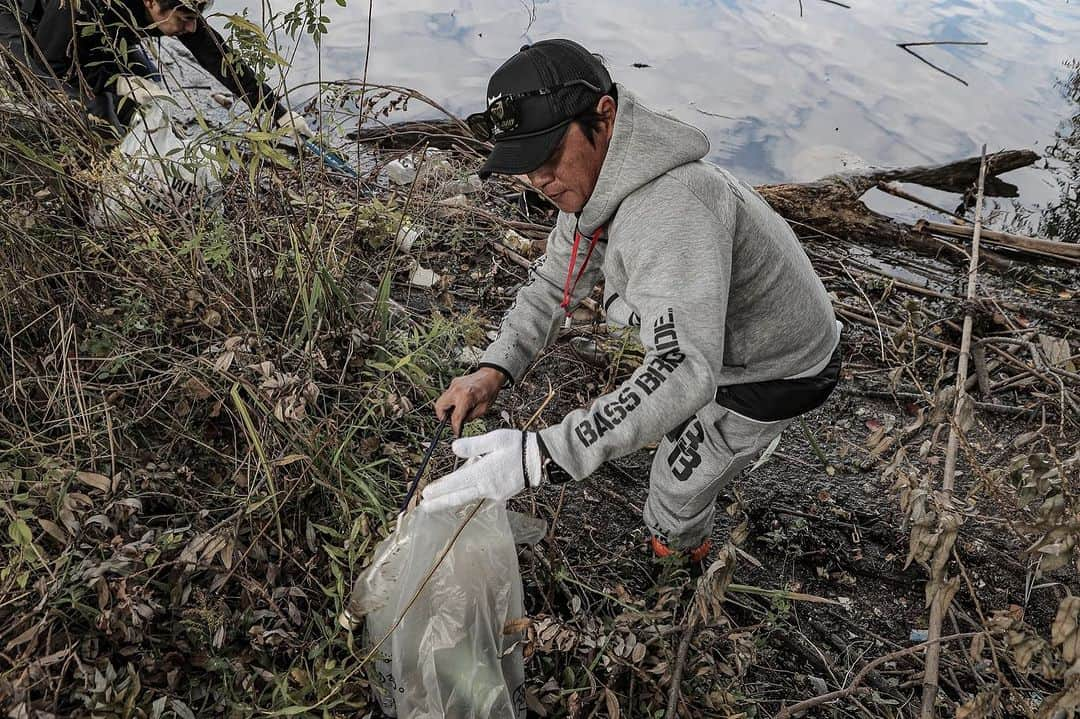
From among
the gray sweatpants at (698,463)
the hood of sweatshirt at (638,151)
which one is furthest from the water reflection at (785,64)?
the hood of sweatshirt at (638,151)

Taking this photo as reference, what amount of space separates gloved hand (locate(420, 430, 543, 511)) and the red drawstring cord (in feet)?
1.83

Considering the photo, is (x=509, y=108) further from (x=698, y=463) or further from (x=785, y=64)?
(x=785, y=64)

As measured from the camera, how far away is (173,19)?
9.95 feet

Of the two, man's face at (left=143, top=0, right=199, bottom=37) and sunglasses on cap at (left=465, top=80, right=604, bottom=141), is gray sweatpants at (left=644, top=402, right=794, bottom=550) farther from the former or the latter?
man's face at (left=143, top=0, right=199, bottom=37)

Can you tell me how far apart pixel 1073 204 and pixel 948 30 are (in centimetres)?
362

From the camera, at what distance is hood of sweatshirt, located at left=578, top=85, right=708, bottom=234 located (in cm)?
174

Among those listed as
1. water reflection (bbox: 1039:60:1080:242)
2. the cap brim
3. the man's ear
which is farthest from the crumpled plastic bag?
water reflection (bbox: 1039:60:1080:242)

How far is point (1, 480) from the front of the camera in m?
1.85

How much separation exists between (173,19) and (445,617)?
2605 millimetres

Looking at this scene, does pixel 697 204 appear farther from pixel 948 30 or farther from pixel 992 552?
pixel 948 30

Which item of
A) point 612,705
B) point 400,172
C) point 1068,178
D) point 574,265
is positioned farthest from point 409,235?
point 1068,178

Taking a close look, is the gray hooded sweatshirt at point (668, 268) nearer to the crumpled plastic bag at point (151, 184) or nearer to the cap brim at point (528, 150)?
the cap brim at point (528, 150)

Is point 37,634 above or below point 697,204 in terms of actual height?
below

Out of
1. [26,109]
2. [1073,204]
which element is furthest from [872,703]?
[1073,204]
